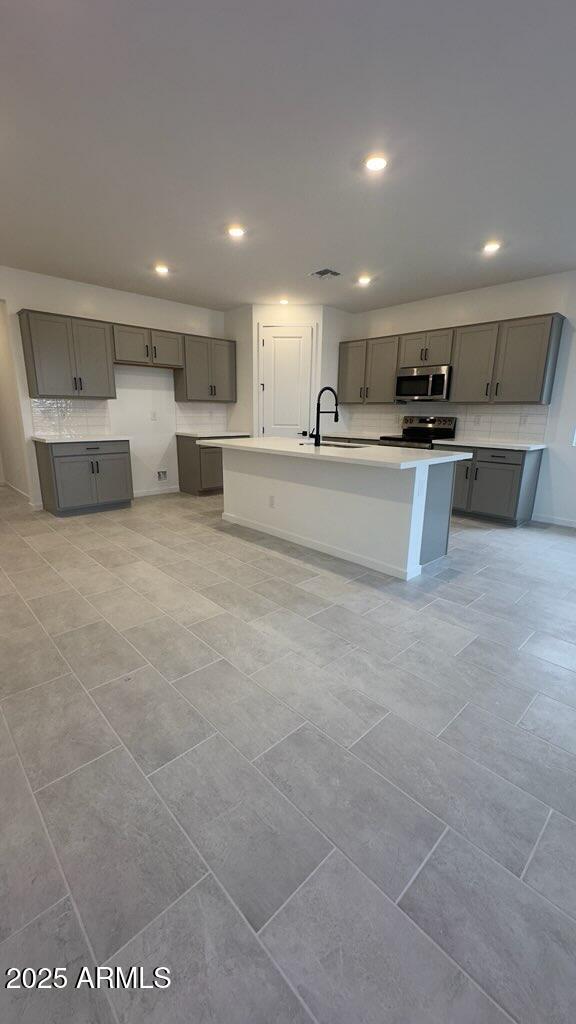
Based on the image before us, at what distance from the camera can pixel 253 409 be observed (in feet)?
20.4

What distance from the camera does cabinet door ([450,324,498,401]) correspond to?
15.7 ft

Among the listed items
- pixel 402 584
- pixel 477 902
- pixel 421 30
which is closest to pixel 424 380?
pixel 402 584

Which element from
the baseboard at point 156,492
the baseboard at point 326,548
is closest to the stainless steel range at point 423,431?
the baseboard at point 326,548

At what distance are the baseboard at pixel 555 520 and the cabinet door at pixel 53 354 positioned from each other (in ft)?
18.6

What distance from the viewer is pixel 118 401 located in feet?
18.5

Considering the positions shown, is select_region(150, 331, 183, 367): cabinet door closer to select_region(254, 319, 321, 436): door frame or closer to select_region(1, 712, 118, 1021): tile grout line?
select_region(254, 319, 321, 436): door frame

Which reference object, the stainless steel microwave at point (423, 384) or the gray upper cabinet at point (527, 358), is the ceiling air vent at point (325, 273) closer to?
the stainless steel microwave at point (423, 384)

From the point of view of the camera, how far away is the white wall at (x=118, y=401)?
15.7 ft

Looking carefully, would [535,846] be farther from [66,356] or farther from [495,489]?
[66,356]

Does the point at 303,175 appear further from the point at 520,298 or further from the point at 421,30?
the point at 520,298

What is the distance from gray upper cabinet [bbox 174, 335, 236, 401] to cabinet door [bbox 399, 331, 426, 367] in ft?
8.11

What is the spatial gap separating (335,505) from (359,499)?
258mm

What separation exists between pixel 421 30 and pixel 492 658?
109 inches

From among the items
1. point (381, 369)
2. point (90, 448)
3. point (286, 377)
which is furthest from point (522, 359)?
point (90, 448)
